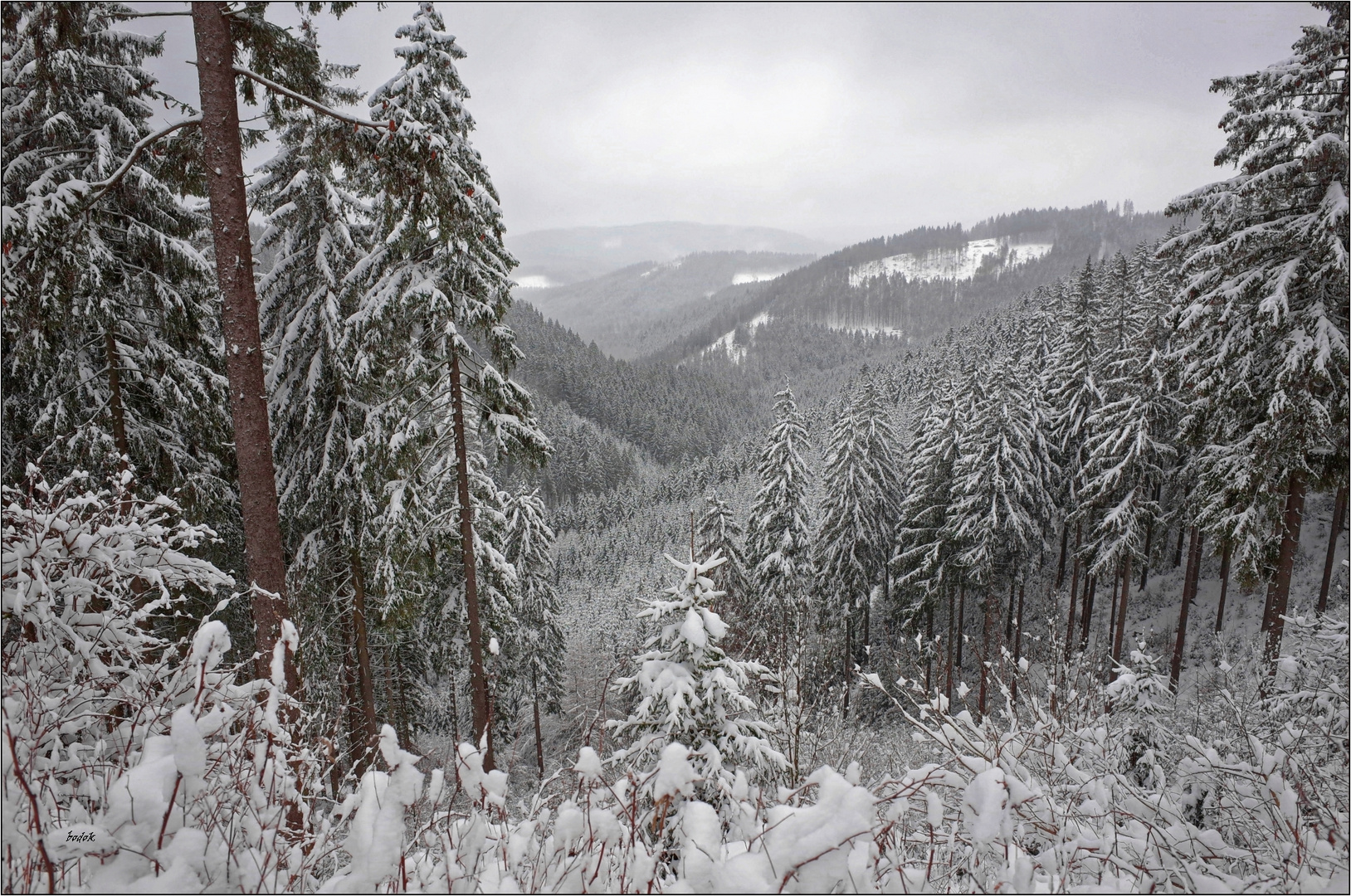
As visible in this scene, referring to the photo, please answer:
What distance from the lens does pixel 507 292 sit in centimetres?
884

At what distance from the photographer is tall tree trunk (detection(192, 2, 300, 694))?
4531 millimetres

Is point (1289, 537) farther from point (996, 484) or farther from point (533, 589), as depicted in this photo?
point (533, 589)

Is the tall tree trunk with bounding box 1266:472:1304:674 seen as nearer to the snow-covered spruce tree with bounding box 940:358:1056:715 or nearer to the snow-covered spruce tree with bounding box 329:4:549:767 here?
the snow-covered spruce tree with bounding box 940:358:1056:715

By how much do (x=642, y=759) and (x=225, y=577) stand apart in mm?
3946

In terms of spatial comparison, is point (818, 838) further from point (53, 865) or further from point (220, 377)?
point (220, 377)

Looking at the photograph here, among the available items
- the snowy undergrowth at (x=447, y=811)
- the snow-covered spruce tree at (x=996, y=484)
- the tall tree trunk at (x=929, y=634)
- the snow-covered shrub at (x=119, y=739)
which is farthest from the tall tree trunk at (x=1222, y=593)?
the snow-covered shrub at (x=119, y=739)

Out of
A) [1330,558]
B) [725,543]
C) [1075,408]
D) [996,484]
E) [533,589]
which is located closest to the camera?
[1330,558]

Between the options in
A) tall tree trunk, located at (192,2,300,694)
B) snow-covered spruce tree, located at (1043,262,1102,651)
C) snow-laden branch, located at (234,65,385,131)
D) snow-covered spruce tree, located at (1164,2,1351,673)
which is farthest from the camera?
snow-covered spruce tree, located at (1043,262,1102,651)

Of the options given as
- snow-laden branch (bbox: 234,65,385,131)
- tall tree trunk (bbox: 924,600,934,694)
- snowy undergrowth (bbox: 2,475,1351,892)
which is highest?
snow-laden branch (bbox: 234,65,385,131)

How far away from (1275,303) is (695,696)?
396 inches

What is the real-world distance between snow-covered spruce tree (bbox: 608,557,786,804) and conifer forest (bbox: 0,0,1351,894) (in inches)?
2.0

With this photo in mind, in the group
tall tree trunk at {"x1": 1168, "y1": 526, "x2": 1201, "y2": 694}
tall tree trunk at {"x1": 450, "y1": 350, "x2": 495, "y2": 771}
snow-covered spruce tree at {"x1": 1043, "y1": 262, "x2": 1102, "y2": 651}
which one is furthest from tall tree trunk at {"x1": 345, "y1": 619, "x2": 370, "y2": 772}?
snow-covered spruce tree at {"x1": 1043, "y1": 262, "x2": 1102, "y2": 651}

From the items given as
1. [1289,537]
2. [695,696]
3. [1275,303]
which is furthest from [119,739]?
[1289,537]

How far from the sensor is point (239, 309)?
481 cm
